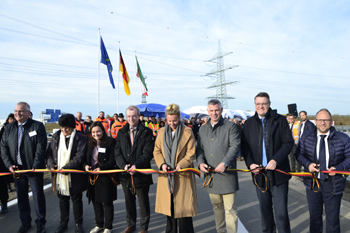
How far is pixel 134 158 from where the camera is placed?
157 inches

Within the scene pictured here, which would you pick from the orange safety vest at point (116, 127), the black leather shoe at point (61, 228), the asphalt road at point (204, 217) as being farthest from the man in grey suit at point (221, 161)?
the orange safety vest at point (116, 127)

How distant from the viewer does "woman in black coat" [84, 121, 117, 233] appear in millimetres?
4016

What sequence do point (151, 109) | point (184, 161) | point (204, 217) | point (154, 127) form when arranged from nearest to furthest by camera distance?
point (184, 161)
point (204, 217)
point (154, 127)
point (151, 109)

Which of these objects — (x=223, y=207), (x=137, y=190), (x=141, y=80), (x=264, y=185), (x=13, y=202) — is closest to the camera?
(x=264, y=185)

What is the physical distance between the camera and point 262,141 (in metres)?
3.46

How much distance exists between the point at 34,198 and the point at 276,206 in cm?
381

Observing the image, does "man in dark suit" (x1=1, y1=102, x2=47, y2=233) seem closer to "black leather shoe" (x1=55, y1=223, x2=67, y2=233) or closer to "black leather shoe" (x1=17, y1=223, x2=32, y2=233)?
"black leather shoe" (x1=17, y1=223, x2=32, y2=233)

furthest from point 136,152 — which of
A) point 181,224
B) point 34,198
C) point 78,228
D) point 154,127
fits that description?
point 154,127

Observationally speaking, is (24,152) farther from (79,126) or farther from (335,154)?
(79,126)

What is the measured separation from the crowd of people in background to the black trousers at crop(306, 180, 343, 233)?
1 centimetres

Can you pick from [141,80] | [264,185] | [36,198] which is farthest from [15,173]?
[141,80]

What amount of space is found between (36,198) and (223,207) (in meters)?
3.06

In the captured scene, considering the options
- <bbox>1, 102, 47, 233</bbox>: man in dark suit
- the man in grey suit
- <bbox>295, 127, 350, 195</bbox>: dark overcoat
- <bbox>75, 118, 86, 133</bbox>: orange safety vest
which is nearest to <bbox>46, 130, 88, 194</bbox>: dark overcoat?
<bbox>1, 102, 47, 233</bbox>: man in dark suit

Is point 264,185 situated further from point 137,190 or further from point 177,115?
point 137,190
